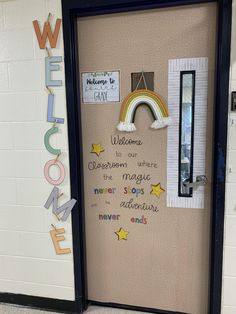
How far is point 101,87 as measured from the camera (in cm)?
189

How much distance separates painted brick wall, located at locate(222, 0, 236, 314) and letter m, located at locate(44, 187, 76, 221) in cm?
97

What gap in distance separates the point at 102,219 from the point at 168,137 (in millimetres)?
718

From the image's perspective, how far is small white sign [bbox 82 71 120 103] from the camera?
1864mm

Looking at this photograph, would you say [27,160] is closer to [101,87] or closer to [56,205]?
[56,205]

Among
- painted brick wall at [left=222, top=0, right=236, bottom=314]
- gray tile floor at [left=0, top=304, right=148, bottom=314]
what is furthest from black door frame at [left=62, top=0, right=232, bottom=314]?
gray tile floor at [left=0, top=304, right=148, bottom=314]

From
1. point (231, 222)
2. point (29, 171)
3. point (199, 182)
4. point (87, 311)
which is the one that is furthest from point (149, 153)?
point (87, 311)

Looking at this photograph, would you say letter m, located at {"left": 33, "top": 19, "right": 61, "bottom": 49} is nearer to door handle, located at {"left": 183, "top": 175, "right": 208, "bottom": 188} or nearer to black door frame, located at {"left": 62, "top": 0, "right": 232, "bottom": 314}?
black door frame, located at {"left": 62, "top": 0, "right": 232, "bottom": 314}

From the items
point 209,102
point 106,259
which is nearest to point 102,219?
point 106,259

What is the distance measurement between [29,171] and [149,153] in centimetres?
81

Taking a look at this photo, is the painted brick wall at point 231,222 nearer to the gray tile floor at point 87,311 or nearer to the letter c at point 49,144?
the gray tile floor at point 87,311

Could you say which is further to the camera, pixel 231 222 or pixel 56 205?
pixel 56 205

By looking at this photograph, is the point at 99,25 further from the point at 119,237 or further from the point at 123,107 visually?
the point at 119,237

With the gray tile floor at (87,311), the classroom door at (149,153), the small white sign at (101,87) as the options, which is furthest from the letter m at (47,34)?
the gray tile floor at (87,311)

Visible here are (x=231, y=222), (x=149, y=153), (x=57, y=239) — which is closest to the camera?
(x=231, y=222)
